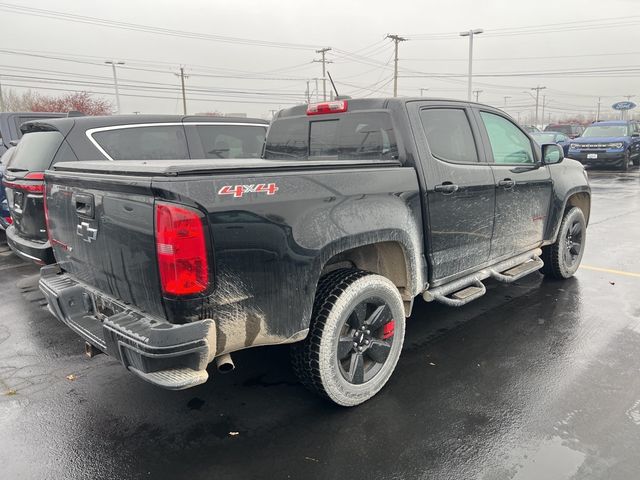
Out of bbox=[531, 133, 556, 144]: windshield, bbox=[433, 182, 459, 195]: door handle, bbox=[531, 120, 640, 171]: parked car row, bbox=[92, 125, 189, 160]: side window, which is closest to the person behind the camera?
bbox=[433, 182, 459, 195]: door handle

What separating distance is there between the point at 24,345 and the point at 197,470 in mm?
2483

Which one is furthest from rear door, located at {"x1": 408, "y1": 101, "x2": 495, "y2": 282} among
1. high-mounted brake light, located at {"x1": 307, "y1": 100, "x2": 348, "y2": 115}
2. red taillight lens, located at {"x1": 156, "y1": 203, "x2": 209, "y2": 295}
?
red taillight lens, located at {"x1": 156, "y1": 203, "x2": 209, "y2": 295}

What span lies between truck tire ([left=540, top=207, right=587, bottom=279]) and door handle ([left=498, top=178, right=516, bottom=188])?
1393 millimetres

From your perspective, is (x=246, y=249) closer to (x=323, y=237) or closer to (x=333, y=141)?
(x=323, y=237)

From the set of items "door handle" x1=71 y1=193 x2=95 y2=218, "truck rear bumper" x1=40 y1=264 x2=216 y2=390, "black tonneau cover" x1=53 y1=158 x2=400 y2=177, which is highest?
"black tonneau cover" x1=53 y1=158 x2=400 y2=177

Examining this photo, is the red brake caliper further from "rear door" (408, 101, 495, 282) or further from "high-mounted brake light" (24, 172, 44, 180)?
"high-mounted brake light" (24, 172, 44, 180)

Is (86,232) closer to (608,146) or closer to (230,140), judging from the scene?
(230,140)

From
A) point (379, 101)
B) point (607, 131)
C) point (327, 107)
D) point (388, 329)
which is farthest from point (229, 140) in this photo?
point (607, 131)

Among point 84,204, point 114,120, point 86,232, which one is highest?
point 114,120

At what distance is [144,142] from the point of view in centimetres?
545

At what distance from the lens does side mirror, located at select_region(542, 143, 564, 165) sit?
15.7 ft

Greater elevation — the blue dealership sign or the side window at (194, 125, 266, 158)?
the blue dealership sign

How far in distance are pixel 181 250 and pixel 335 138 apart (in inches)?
82.1

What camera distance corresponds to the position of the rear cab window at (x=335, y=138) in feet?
12.0
